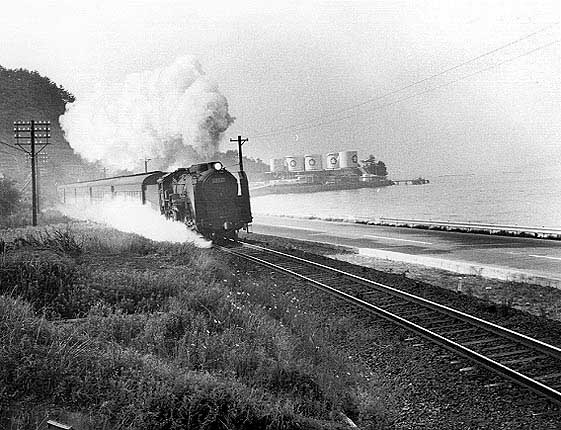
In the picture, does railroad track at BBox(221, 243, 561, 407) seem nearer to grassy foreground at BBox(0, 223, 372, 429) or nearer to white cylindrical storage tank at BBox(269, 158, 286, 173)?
grassy foreground at BBox(0, 223, 372, 429)

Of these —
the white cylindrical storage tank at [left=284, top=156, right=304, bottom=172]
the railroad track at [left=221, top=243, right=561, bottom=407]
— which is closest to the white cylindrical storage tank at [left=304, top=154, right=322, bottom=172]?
the white cylindrical storage tank at [left=284, top=156, right=304, bottom=172]

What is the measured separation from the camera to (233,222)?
85.3ft

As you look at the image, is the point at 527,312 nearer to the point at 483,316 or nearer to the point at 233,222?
the point at 483,316

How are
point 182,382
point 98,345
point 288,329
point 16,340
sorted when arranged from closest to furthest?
1. point 182,382
2. point 16,340
3. point 98,345
4. point 288,329

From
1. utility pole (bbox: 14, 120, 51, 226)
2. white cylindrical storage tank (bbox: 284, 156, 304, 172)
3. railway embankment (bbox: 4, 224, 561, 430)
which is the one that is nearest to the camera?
railway embankment (bbox: 4, 224, 561, 430)

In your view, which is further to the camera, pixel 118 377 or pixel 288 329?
pixel 288 329

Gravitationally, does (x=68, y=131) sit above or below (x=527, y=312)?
above

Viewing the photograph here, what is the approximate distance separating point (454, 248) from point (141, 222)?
17.0m

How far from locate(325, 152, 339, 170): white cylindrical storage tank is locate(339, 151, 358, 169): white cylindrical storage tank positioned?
3.67 feet

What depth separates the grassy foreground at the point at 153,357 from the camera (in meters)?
5.69

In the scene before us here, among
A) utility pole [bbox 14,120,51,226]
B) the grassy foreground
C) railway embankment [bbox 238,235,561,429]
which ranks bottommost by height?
railway embankment [bbox 238,235,561,429]

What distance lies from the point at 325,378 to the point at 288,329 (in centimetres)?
269

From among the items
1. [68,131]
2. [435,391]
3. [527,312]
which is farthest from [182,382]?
[68,131]

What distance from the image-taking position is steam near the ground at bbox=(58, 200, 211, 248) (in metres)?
26.5
